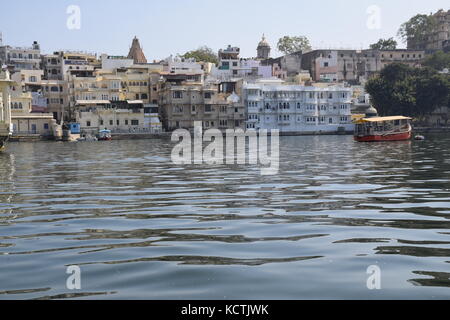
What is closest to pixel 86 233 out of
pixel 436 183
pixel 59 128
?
pixel 436 183

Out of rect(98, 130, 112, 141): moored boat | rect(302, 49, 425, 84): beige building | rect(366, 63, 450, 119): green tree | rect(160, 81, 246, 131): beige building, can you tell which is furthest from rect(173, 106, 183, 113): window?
rect(302, 49, 425, 84): beige building

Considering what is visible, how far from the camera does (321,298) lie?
5.62 meters

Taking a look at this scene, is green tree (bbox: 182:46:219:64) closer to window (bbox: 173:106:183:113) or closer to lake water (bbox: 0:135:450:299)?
window (bbox: 173:106:183:113)

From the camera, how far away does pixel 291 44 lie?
117 metres

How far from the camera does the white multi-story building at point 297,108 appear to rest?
7975 centimetres

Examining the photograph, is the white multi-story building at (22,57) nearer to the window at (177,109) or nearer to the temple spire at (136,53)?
the temple spire at (136,53)

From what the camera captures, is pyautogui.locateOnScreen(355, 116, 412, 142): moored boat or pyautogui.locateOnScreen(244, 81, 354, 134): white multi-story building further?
pyautogui.locateOnScreen(244, 81, 354, 134): white multi-story building

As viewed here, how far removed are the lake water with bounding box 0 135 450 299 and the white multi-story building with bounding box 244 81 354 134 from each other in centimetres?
6380

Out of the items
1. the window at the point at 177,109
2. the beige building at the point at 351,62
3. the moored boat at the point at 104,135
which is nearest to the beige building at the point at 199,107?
the window at the point at 177,109

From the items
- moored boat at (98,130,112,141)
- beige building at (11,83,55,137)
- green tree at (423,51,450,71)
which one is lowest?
moored boat at (98,130,112,141)

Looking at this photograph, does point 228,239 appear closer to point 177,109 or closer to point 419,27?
Result: point 177,109

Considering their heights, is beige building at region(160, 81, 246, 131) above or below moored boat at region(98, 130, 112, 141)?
above

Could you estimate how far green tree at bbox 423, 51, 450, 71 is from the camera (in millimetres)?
100625
